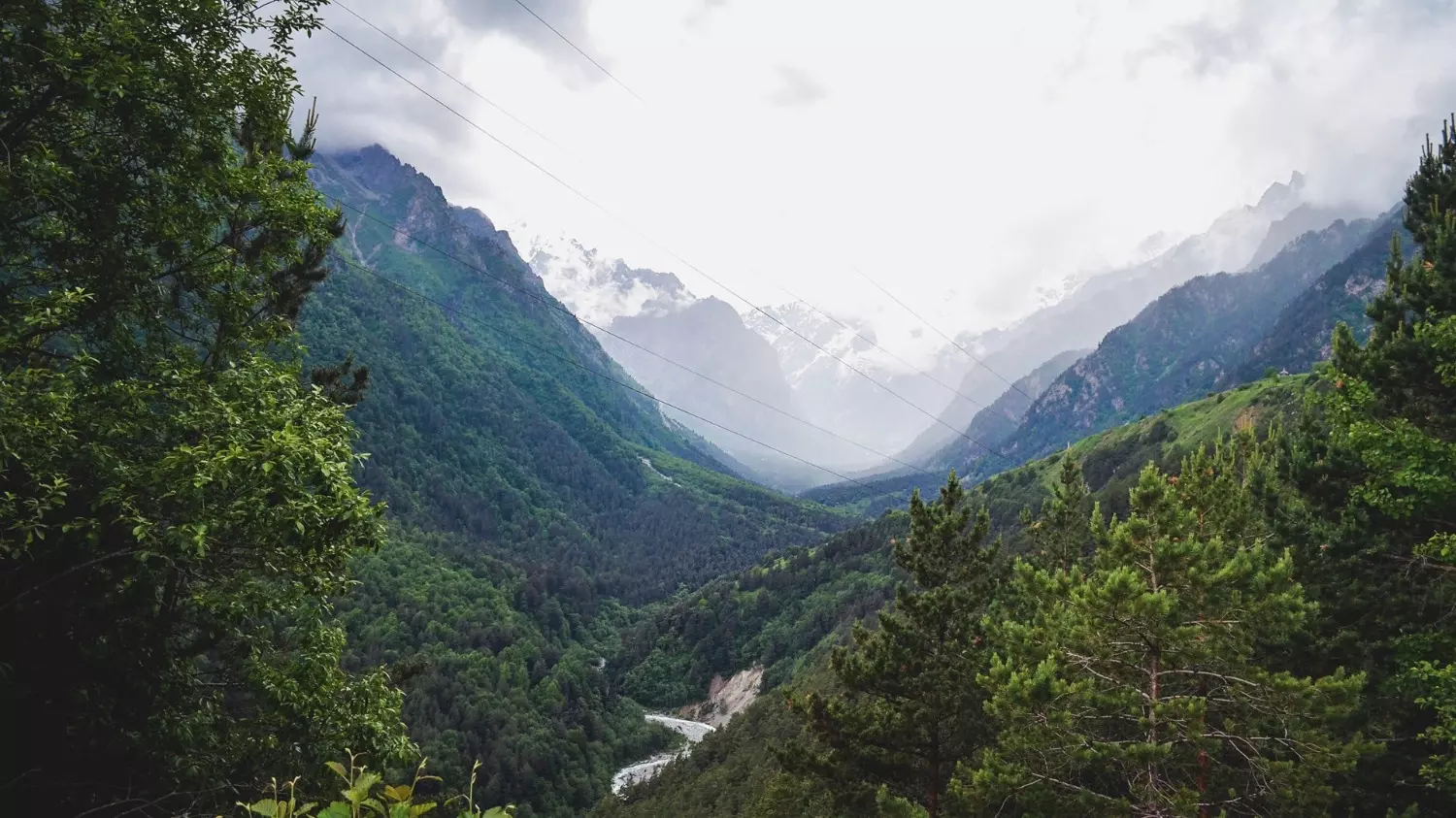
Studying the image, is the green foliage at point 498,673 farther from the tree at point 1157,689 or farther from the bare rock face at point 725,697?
the tree at point 1157,689

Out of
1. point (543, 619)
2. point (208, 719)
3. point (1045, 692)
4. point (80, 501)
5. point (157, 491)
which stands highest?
point (157, 491)

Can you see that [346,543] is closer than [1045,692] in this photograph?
Yes

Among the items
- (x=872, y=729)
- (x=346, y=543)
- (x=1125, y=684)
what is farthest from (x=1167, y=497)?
(x=346, y=543)

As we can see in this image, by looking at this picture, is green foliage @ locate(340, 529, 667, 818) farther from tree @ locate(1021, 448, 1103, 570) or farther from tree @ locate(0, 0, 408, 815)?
tree @ locate(0, 0, 408, 815)

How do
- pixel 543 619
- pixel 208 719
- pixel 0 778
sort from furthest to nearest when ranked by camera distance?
pixel 543 619 < pixel 208 719 < pixel 0 778

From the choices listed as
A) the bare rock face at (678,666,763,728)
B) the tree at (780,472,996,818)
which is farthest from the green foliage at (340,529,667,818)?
the tree at (780,472,996,818)

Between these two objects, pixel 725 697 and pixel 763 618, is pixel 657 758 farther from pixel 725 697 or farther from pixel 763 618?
pixel 763 618

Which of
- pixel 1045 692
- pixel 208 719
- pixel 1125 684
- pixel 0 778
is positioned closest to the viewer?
pixel 0 778

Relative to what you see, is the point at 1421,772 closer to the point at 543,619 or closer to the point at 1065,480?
the point at 1065,480
